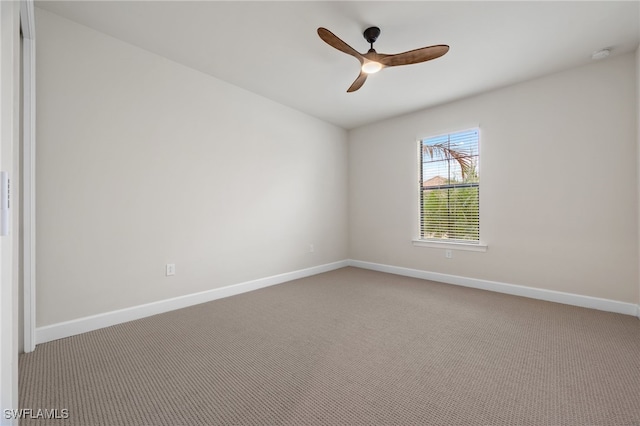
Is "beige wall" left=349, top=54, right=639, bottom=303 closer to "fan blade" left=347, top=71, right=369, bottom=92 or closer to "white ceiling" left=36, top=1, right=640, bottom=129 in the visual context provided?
"white ceiling" left=36, top=1, right=640, bottom=129

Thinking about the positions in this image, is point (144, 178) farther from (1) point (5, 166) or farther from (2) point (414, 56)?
(2) point (414, 56)

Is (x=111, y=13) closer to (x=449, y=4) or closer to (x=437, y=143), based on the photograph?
(x=449, y=4)

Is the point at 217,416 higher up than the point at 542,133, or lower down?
lower down

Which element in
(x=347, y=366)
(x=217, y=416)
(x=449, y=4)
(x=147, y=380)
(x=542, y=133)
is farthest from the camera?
(x=542, y=133)

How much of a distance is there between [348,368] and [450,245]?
290 centimetres

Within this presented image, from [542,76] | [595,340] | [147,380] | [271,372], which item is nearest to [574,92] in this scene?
[542,76]

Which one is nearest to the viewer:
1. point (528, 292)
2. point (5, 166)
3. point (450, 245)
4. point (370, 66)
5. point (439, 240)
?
point (5, 166)

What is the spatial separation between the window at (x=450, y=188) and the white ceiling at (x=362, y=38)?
0.87 meters

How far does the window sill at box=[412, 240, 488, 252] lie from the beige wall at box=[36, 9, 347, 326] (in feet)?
6.78

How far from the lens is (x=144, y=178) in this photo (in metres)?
2.88

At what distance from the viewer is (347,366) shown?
1.95m

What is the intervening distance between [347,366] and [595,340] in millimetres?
2106

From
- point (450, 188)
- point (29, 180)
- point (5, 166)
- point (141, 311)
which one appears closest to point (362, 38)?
point (450, 188)

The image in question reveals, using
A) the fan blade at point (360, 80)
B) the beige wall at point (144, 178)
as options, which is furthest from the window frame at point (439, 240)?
the beige wall at point (144, 178)
